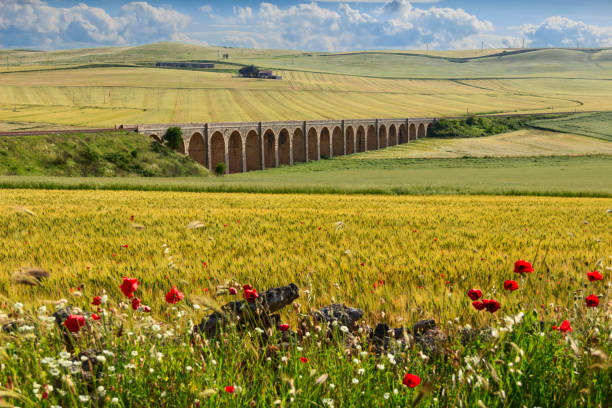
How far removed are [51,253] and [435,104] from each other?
14113 centimetres

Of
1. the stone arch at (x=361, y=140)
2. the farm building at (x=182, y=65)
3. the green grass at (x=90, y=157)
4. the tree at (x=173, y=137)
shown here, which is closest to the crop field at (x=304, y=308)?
the green grass at (x=90, y=157)

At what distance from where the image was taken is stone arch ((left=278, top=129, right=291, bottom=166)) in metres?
80.8

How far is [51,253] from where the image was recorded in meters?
6.21

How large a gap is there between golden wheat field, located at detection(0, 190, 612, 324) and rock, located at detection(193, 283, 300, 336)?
239 millimetres

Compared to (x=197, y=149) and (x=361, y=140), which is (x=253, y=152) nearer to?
(x=197, y=149)

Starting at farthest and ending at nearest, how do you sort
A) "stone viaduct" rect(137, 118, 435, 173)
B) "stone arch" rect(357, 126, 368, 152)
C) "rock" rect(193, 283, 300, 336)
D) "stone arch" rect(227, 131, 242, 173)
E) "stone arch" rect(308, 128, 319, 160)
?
"stone arch" rect(357, 126, 368, 152), "stone arch" rect(308, 128, 319, 160), "stone arch" rect(227, 131, 242, 173), "stone viaduct" rect(137, 118, 435, 173), "rock" rect(193, 283, 300, 336)

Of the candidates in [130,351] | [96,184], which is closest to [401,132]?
[96,184]

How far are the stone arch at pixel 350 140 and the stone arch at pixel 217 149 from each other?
3311 centimetres

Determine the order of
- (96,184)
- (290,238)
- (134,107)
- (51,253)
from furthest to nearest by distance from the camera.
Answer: (134,107) < (96,184) < (290,238) < (51,253)

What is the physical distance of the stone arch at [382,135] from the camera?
102m

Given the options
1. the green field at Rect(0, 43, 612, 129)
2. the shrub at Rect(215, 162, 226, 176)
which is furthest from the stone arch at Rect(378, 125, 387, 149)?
the shrub at Rect(215, 162, 226, 176)

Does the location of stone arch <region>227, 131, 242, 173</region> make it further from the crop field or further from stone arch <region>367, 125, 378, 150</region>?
the crop field

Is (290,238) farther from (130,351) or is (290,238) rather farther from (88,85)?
(88,85)

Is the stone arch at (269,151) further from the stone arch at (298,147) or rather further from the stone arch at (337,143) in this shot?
the stone arch at (337,143)
